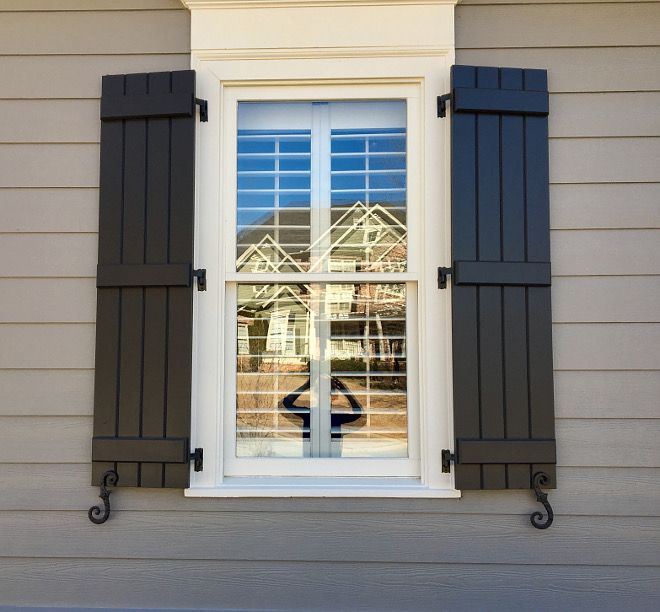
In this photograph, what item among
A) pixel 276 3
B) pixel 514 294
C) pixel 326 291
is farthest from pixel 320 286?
pixel 276 3

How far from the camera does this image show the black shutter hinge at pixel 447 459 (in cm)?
201

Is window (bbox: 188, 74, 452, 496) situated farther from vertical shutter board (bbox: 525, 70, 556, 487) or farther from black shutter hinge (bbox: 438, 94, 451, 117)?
vertical shutter board (bbox: 525, 70, 556, 487)

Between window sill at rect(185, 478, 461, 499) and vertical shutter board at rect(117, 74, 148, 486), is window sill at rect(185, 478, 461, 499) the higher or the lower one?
the lower one

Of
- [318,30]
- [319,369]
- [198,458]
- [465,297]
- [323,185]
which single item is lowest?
[198,458]

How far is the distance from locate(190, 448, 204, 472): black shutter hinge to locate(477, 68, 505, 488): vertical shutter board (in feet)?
3.20

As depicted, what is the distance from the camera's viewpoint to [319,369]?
2.15 m

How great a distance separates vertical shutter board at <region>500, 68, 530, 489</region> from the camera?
1.99 metres

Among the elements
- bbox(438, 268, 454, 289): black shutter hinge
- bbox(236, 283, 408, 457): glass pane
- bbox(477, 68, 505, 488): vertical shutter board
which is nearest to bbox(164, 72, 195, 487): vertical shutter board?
bbox(236, 283, 408, 457): glass pane

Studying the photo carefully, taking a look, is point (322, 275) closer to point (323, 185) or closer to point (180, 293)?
point (323, 185)

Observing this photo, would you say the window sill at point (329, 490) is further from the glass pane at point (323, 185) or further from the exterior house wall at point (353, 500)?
the glass pane at point (323, 185)

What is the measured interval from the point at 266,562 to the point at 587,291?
148 cm

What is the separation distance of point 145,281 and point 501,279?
49.0 inches

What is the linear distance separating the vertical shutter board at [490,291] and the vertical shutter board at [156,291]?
1.10 m

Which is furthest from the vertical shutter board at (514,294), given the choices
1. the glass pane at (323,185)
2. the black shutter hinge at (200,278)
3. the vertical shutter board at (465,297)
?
the black shutter hinge at (200,278)
